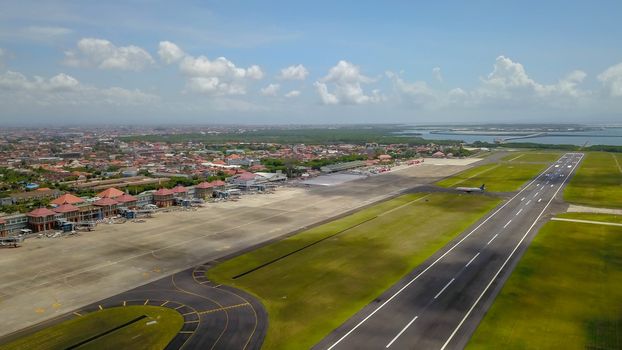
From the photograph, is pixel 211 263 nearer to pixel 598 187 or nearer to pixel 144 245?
pixel 144 245

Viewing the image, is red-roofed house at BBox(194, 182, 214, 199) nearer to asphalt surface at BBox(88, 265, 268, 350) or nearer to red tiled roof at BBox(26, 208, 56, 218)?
red tiled roof at BBox(26, 208, 56, 218)

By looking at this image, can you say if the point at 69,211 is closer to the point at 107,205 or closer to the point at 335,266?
the point at 107,205

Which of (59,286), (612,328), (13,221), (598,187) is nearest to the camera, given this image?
(612,328)

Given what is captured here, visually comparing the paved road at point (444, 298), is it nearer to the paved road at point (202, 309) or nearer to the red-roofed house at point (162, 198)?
the paved road at point (202, 309)

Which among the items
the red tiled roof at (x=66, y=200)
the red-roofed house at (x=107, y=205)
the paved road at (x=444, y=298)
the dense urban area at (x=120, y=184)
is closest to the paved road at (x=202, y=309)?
the paved road at (x=444, y=298)

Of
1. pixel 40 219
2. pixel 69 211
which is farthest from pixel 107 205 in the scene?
pixel 40 219

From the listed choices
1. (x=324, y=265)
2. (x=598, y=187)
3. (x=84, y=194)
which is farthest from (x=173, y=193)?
(x=598, y=187)

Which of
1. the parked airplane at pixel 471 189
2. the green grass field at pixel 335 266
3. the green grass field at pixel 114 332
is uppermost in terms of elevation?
the parked airplane at pixel 471 189
